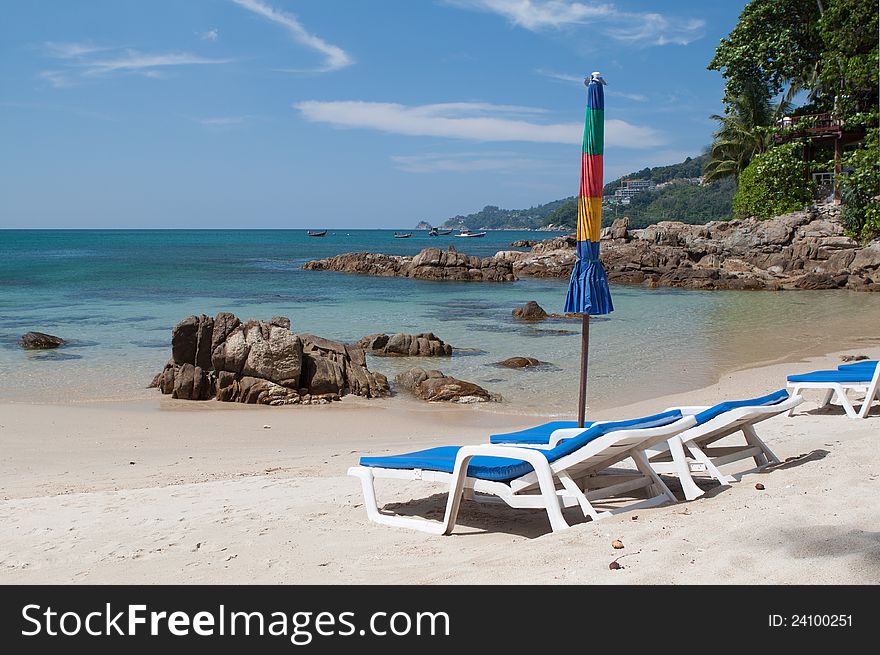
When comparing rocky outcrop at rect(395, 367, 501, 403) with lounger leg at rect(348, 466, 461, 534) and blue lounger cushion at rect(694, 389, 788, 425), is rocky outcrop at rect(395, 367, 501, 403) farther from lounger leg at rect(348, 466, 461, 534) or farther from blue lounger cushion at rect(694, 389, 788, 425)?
lounger leg at rect(348, 466, 461, 534)

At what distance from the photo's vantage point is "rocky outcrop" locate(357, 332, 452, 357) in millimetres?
16281

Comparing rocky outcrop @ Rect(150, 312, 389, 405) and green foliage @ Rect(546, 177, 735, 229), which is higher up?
green foliage @ Rect(546, 177, 735, 229)

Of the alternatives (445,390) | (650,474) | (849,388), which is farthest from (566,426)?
(445,390)

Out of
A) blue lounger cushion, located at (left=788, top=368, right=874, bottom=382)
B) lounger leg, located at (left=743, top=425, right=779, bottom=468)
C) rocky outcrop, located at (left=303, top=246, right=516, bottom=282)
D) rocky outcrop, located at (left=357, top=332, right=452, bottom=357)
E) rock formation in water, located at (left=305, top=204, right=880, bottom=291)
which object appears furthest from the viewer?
rocky outcrop, located at (left=303, top=246, right=516, bottom=282)

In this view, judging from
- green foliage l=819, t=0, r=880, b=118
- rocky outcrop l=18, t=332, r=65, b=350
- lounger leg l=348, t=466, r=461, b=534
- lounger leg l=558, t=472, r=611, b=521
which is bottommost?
rocky outcrop l=18, t=332, r=65, b=350

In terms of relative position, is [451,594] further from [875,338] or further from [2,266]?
[2,266]

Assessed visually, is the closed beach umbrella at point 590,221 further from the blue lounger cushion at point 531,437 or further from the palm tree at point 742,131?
the palm tree at point 742,131

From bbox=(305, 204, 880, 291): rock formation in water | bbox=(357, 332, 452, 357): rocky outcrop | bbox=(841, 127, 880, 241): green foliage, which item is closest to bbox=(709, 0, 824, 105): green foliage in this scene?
bbox=(305, 204, 880, 291): rock formation in water

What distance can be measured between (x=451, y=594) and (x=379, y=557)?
2.84 ft

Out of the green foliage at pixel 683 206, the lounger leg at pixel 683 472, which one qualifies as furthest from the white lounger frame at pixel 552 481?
the green foliage at pixel 683 206

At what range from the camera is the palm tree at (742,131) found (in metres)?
45.4

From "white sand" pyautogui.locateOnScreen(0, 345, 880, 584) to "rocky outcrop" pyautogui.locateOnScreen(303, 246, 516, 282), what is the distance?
36446 millimetres

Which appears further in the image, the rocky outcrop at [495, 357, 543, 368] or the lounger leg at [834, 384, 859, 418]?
the rocky outcrop at [495, 357, 543, 368]

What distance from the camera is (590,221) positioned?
22.1 ft
